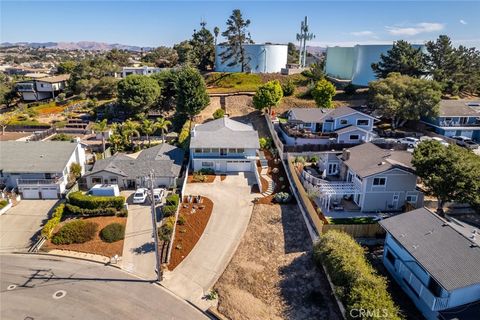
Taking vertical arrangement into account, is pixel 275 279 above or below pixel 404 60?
below

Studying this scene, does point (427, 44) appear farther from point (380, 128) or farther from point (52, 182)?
point (52, 182)

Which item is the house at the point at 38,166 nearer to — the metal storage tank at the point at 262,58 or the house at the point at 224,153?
the house at the point at 224,153

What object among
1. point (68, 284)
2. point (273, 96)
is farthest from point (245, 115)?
point (68, 284)

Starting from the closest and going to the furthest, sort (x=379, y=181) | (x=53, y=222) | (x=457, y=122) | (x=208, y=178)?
1. (x=379, y=181)
2. (x=53, y=222)
3. (x=208, y=178)
4. (x=457, y=122)

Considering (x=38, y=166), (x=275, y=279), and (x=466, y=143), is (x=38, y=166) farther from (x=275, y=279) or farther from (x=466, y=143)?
(x=466, y=143)

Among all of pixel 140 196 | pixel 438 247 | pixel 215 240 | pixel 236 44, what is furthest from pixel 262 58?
pixel 438 247

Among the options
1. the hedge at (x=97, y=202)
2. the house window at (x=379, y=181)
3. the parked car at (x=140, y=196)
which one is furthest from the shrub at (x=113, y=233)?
the house window at (x=379, y=181)

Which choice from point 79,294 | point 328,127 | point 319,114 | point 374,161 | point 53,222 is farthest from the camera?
point 319,114
